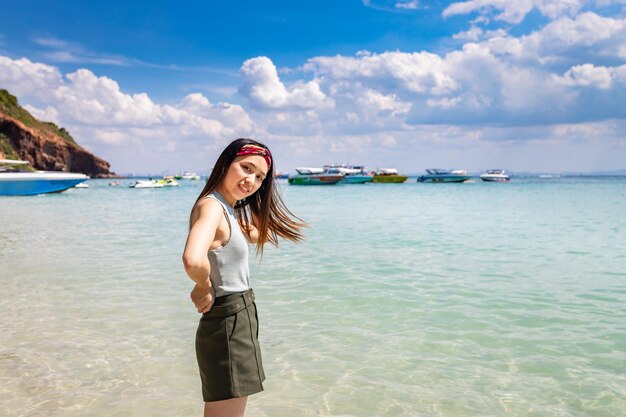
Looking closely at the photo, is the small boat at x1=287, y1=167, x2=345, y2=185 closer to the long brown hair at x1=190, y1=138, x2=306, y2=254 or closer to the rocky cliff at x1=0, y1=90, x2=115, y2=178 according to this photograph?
the rocky cliff at x1=0, y1=90, x2=115, y2=178

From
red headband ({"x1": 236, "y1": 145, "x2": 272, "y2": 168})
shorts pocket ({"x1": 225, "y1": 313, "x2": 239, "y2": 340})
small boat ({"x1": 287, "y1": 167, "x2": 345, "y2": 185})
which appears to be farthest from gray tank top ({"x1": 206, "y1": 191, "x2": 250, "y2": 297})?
small boat ({"x1": 287, "y1": 167, "x2": 345, "y2": 185})

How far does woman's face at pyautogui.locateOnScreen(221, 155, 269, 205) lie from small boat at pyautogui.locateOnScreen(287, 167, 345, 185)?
300 ft

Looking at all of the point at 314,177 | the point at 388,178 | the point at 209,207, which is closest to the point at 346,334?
the point at 209,207

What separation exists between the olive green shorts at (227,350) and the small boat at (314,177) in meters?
91.6

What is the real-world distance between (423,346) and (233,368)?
414 cm

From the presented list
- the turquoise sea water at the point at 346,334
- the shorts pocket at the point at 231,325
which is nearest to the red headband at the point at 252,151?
the shorts pocket at the point at 231,325

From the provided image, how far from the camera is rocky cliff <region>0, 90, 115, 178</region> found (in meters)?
110

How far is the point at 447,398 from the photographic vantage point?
4.78 meters

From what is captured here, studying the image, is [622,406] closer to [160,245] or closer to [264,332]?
[264,332]

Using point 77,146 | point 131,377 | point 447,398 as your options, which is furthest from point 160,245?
point 77,146

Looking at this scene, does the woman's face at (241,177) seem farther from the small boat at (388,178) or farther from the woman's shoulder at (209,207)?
the small boat at (388,178)

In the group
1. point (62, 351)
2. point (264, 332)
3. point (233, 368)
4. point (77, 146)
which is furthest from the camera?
point (77, 146)

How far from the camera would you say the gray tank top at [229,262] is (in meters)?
2.60

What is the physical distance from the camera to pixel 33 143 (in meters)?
118
